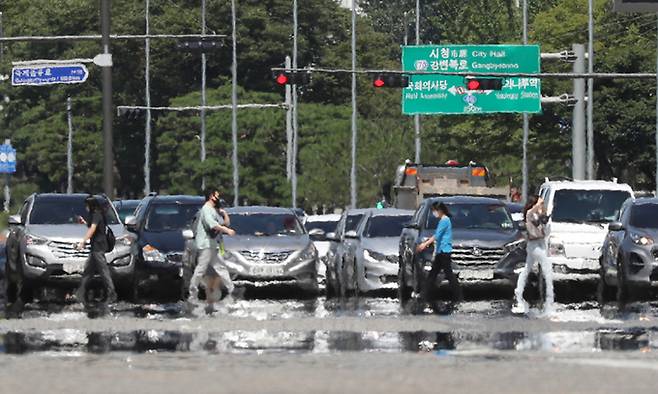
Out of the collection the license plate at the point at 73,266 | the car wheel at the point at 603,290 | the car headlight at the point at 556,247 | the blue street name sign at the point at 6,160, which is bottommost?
the car wheel at the point at 603,290

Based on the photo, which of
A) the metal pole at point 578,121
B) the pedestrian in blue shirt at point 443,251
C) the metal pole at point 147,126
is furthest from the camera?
the metal pole at point 147,126

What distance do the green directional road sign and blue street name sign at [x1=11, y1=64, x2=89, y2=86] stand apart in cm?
2350

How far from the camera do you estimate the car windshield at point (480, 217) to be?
3538 centimetres

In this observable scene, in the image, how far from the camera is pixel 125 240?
1398 inches

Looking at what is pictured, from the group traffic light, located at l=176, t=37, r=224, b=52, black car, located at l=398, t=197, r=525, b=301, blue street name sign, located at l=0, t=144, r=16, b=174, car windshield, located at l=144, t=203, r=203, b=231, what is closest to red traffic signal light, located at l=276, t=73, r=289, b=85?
traffic light, located at l=176, t=37, r=224, b=52

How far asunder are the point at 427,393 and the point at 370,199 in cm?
9230

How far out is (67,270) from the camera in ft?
115

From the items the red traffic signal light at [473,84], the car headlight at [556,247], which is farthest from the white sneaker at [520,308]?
the red traffic signal light at [473,84]

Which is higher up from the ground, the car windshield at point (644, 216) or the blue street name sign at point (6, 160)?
the blue street name sign at point (6, 160)

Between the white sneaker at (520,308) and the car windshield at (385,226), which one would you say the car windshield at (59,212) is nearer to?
the car windshield at (385,226)

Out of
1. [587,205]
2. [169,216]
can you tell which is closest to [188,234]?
[169,216]

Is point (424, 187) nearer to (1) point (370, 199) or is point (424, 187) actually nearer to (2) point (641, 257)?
(2) point (641, 257)

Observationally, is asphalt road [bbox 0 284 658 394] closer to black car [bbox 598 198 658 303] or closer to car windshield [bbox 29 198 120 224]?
black car [bbox 598 198 658 303]

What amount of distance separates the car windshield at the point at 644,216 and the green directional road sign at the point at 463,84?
37.1 metres
